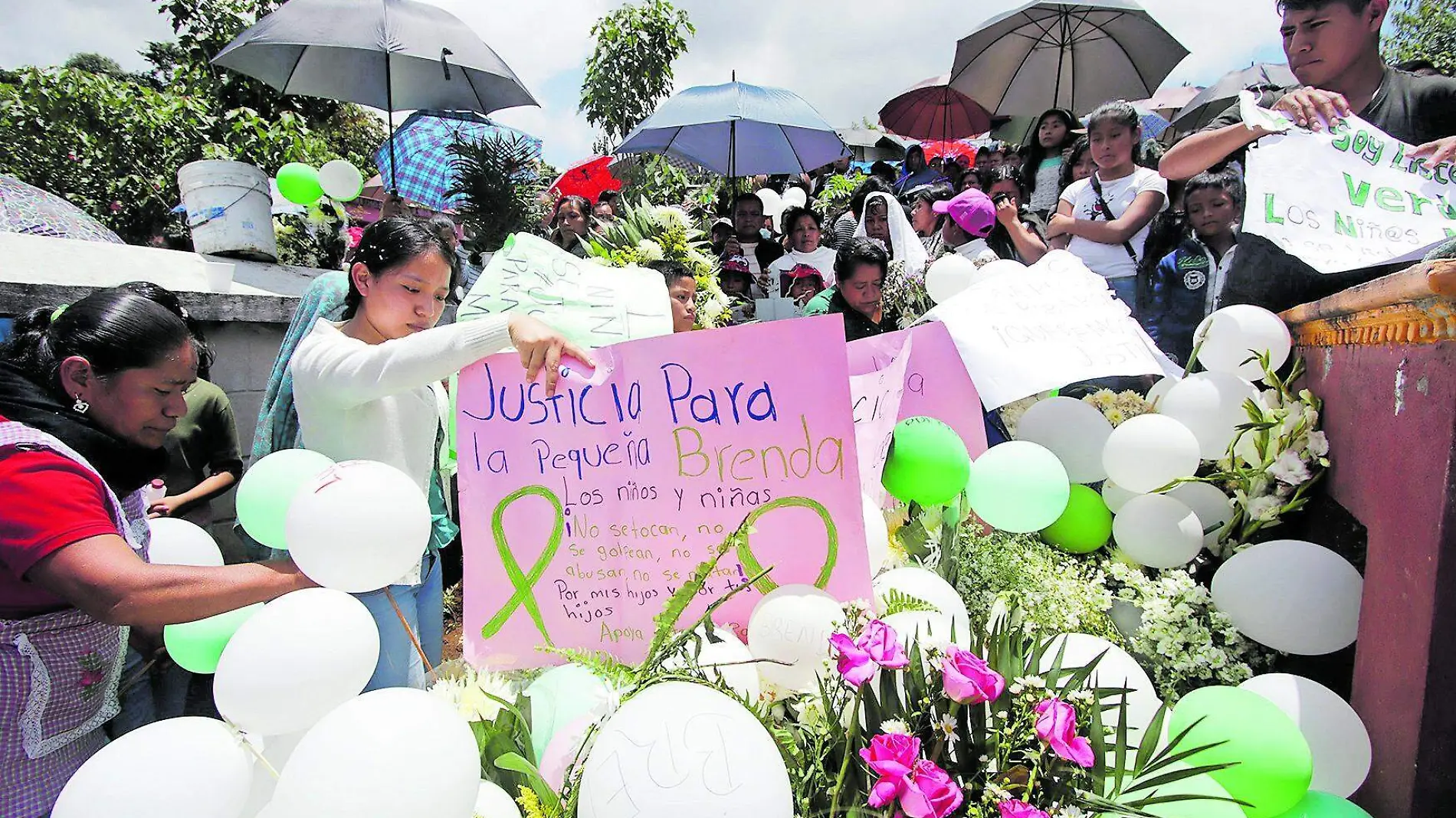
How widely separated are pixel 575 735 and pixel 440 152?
A: 761 centimetres

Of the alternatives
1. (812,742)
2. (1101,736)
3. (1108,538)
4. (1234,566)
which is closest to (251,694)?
(812,742)

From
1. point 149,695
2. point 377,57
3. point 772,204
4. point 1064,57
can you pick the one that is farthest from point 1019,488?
point 772,204

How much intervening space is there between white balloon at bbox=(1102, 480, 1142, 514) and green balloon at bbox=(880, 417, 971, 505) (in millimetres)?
495

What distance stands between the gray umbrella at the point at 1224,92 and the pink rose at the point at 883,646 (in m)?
7.54

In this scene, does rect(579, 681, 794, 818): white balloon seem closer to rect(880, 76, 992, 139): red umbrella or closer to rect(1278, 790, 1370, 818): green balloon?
rect(1278, 790, 1370, 818): green balloon

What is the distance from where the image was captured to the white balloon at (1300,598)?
1370mm

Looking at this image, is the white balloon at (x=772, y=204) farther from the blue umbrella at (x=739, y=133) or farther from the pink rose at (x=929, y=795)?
the pink rose at (x=929, y=795)

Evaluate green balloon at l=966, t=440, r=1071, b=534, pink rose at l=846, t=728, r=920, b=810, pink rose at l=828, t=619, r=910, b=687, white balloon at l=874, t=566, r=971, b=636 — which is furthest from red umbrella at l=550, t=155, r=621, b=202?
pink rose at l=846, t=728, r=920, b=810

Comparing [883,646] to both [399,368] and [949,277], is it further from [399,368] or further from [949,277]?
[949,277]

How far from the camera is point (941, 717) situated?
1012 mm

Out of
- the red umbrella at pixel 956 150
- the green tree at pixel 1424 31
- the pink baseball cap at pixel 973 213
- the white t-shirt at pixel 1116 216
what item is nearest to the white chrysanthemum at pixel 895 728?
the white t-shirt at pixel 1116 216

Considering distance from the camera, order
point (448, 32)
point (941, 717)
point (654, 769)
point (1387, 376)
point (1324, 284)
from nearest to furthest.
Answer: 1. point (654, 769)
2. point (941, 717)
3. point (1387, 376)
4. point (1324, 284)
5. point (448, 32)

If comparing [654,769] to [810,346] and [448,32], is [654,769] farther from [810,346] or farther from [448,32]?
[448,32]

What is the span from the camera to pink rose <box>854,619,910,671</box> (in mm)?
986
